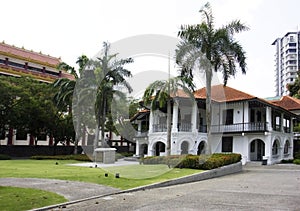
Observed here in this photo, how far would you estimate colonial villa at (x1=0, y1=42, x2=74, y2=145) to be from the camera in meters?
37.0

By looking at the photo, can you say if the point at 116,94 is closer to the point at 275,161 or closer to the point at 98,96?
the point at 98,96

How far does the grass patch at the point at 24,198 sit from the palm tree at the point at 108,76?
1761 centimetres

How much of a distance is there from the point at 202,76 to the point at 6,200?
16.2m

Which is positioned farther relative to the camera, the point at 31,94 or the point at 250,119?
the point at 31,94

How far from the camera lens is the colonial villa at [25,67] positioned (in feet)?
121

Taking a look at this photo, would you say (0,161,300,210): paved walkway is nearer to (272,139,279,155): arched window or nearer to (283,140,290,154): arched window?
(272,139,279,155): arched window

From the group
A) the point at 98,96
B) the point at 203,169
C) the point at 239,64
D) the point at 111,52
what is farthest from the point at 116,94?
the point at 203,169

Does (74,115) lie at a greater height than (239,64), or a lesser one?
lesser

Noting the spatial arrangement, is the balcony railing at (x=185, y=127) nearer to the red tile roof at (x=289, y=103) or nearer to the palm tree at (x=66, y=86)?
the palm tree at (x=66, y=86)

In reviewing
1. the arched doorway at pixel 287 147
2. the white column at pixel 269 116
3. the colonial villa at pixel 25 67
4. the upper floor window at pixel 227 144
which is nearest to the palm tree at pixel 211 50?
the white column at pixel 269 116

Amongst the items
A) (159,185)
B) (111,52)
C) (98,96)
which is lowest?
(159,185)

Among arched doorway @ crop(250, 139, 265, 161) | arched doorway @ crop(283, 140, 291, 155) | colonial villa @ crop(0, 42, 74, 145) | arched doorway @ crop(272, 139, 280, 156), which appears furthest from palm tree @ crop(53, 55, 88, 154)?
arched doorway @ crop(283, 140, 291, 155)

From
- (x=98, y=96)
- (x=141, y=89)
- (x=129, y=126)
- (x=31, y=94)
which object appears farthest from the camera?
(x=129, y=126)

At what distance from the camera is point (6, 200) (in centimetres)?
853
